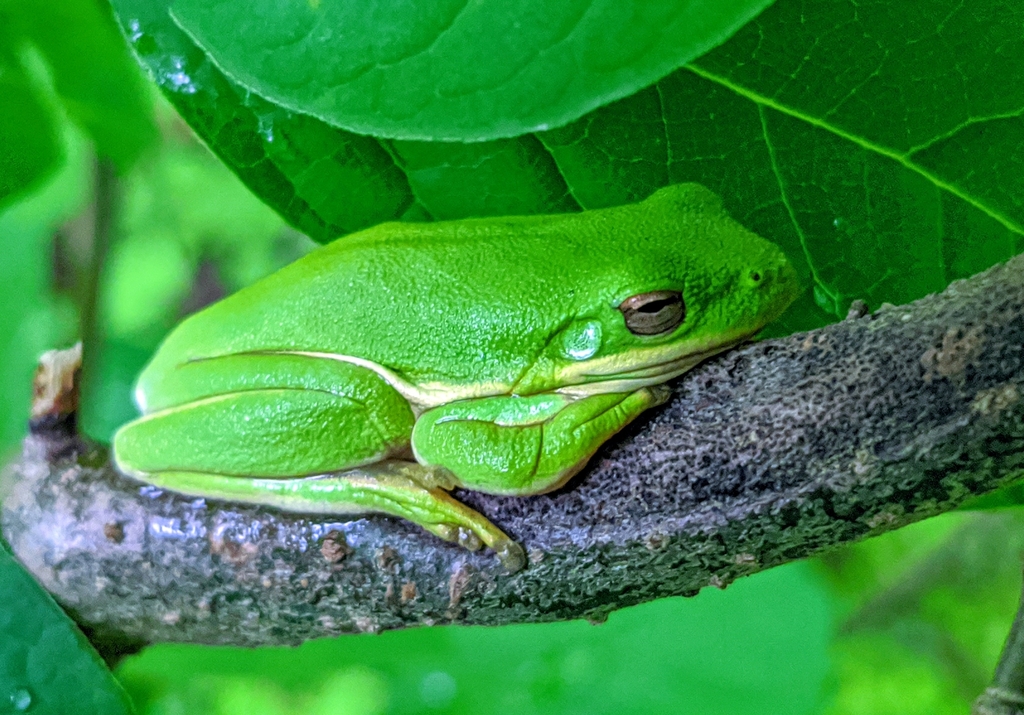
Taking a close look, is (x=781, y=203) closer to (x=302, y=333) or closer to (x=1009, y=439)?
(x=1009, y=439)

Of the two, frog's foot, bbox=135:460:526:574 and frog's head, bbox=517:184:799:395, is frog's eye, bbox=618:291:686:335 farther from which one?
frog's foot, bbox=135:460:526:574

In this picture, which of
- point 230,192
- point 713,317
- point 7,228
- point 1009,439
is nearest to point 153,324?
Answer: point 230,192

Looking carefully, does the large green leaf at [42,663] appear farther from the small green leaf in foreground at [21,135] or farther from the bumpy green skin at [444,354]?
the small green leaf in foreground at [21,135]

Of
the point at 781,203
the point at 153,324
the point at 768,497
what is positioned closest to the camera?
the point at 768,497

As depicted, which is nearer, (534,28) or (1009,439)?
(534,28)

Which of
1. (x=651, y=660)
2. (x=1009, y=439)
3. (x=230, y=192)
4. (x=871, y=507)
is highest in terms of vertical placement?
(x=1009, y=439)

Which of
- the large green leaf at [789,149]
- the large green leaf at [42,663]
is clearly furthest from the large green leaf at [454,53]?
the large green leaf at [42,663]

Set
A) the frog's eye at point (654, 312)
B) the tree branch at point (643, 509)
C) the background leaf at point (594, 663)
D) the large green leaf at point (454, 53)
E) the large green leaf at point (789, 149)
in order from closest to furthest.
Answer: the large green leaf at point (454, 53) < the tree branch at point (643, 509) < the large green leaf at point (789, 149) < the frog's eye at point (654, 312) < the background leaf at point (594, 663)

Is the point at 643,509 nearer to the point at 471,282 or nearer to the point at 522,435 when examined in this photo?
the point at 522,435
